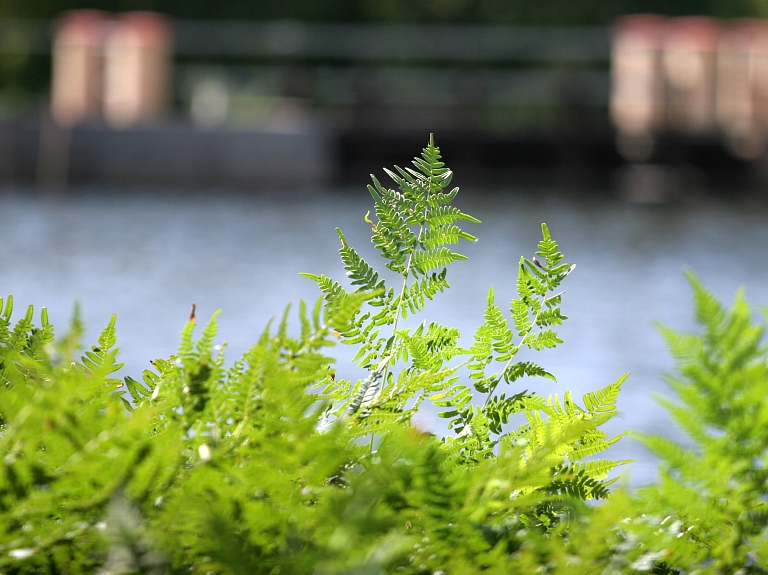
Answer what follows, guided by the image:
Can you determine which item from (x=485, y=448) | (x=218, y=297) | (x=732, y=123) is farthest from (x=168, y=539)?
(x=732, y=123)

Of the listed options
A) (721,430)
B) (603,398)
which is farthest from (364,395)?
(721,430)

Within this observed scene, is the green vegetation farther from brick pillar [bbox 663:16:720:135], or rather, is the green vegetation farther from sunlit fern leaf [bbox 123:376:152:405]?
brick pillar [bbox 663:16:720:135]

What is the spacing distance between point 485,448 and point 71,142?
2574cm

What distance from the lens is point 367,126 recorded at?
27.1m

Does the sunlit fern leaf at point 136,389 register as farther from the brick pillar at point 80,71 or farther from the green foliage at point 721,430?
the brick pillar at point 80,71

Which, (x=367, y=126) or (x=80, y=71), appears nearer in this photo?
(x=367, y=126)

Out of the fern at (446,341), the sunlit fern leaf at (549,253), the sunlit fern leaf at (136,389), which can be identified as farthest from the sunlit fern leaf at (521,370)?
the sunlit fern leaf at (136,389)

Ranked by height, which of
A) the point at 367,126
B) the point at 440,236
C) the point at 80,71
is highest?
the point at 80,71

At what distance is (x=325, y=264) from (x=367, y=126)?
→ 44.9ft

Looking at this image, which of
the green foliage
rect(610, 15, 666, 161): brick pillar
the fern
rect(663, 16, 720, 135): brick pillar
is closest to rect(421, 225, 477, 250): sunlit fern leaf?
the fern

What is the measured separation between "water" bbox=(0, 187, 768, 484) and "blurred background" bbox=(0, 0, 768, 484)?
0.44 ft

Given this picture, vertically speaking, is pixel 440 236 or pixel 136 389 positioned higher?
pixel 440 236

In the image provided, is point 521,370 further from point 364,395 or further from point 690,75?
point 690,75

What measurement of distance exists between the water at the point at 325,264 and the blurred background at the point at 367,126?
135 mm
